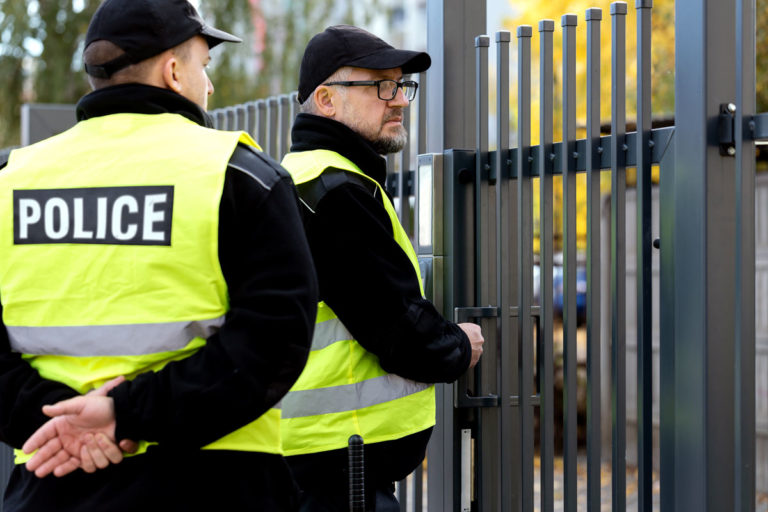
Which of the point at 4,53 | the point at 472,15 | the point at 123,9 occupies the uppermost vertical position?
the point at 4,53

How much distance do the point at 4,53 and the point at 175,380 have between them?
12.9 meters

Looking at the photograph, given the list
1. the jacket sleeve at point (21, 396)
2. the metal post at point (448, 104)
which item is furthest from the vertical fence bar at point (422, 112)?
the jacket sleeve at point (21, 396)

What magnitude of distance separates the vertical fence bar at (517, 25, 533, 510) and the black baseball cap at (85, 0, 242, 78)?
1300 mm

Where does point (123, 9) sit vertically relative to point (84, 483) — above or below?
above

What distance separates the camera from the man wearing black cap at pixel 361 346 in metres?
2.58

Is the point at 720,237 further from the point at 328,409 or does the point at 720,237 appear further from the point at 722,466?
the point at 328,409

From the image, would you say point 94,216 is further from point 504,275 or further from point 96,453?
point 504,275

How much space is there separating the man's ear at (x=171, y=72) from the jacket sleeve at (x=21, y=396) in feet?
2.02

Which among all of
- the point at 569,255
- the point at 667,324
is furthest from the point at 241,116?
the point at 667,324

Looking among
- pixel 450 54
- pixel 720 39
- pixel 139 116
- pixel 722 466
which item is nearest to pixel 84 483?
pixel 139 116

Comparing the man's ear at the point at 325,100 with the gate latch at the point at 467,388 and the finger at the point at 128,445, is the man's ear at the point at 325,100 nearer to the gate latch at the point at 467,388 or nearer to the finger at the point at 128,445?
the gate latch at the point at 467,388

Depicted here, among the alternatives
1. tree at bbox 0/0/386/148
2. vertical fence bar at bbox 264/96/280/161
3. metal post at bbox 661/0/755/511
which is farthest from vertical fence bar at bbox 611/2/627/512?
tree at bbox 0/0/386/148

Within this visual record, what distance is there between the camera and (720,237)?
2449mm

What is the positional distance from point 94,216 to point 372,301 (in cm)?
83
